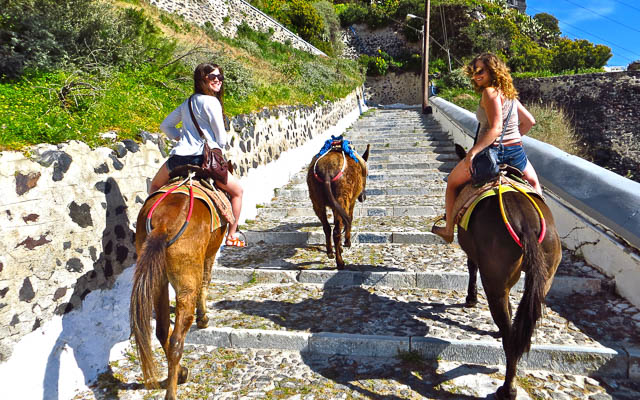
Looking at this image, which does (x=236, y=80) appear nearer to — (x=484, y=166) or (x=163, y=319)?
(x=163, y=319)

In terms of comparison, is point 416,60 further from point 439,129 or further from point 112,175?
point 112,175

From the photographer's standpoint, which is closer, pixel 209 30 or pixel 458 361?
pixel 458 361

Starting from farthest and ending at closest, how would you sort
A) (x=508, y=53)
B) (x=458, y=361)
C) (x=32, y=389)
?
(x=508, y=53)
(x=458, y=361)
(x=32, y=389)

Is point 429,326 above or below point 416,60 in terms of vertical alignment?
below

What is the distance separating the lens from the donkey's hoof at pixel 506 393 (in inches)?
97.1

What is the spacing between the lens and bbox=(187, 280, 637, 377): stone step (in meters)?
2.83

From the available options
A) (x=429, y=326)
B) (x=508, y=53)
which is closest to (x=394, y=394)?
(x=429, y=326)

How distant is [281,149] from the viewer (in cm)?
858

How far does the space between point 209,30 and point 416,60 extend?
832 inches

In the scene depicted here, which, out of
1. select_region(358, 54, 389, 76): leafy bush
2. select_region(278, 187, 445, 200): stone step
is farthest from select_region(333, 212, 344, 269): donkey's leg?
select_region(358, 54, 389, 76): leafy bush

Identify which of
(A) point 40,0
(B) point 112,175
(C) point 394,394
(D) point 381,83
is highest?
(D) point 381,83

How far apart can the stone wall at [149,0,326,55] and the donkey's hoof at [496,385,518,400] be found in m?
18.5

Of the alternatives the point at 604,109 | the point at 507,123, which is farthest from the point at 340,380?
the point at 604,109

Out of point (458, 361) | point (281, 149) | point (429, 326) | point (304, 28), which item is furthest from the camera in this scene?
point (304, 28)
